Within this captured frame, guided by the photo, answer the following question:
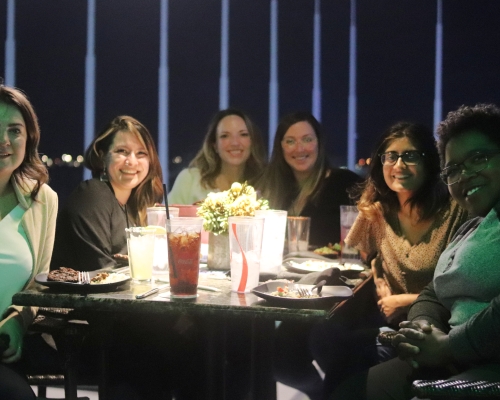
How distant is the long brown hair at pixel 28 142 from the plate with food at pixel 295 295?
99 centimetres

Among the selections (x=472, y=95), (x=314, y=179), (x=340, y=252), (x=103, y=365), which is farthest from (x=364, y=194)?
(x=472, y=95)

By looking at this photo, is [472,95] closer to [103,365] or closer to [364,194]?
[364,194]

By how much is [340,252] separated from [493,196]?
48.5 inches

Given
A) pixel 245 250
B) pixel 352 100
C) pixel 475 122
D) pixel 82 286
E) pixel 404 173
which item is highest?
pixel 352 100

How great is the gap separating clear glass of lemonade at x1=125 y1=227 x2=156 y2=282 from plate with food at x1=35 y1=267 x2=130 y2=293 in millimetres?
76

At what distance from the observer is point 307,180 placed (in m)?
3.25

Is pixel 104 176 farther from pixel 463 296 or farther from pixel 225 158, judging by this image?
pixel 463 296

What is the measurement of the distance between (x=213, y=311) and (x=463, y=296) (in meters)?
0.68

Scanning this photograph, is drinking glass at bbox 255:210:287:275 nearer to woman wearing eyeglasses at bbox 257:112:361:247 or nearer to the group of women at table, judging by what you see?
the group of women at table

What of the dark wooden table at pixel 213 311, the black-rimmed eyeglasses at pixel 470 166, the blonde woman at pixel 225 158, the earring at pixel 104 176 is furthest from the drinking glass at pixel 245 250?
the blonde woman at pixel 225 158

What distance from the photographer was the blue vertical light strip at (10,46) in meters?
5.43

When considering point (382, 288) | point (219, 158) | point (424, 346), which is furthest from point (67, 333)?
point (219, 158)

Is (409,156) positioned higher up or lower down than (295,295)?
higher up

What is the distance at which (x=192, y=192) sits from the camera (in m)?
3.57
